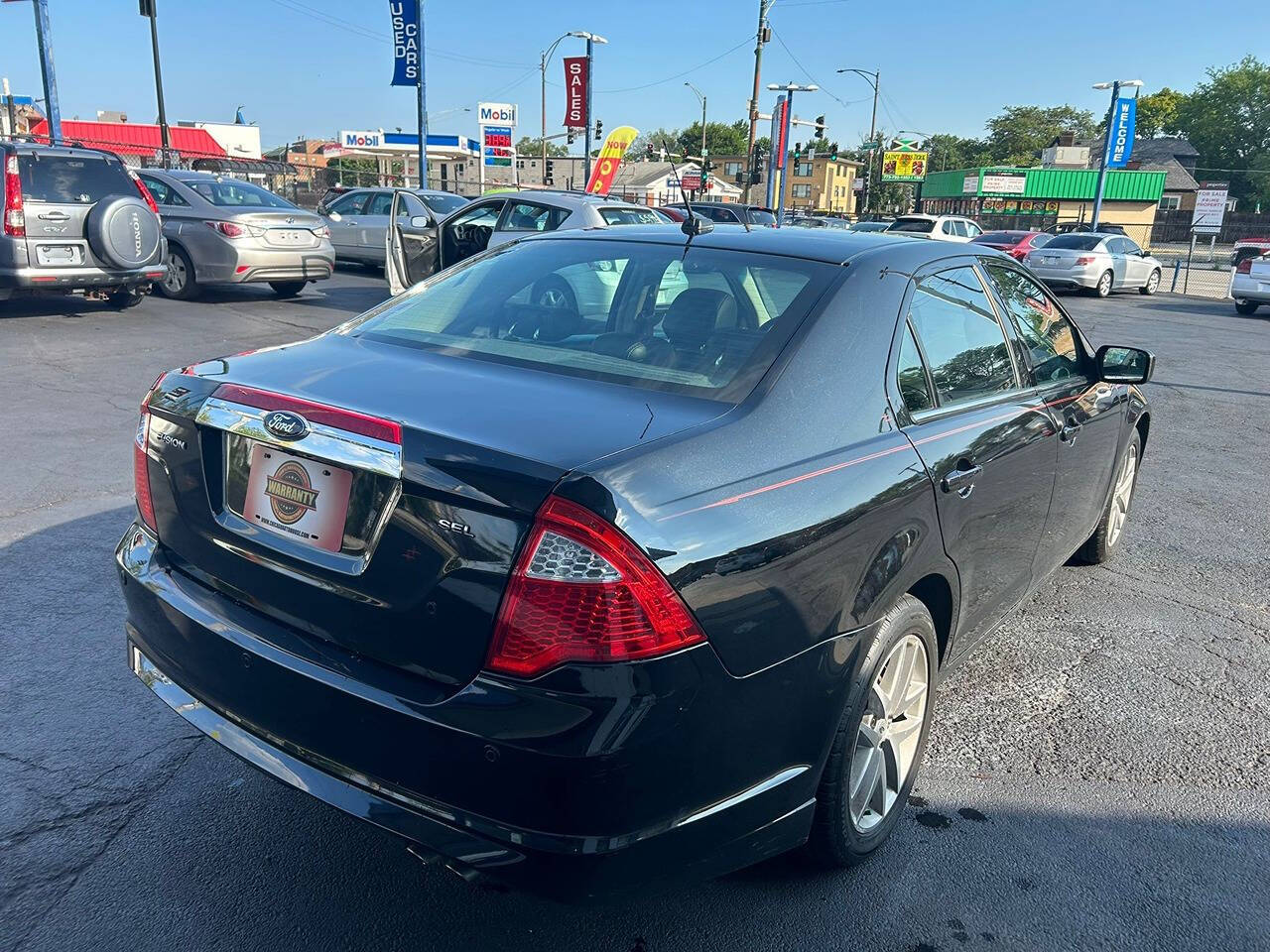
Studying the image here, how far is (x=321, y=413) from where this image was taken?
7.12 ft

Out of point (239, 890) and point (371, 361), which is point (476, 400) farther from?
point (239, 890)

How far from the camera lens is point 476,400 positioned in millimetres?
2297

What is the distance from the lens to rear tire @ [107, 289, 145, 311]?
39.3ft

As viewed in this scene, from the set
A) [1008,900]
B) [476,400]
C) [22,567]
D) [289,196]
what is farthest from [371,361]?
[289,196]

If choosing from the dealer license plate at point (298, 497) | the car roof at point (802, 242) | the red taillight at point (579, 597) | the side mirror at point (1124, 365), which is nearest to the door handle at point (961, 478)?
the car roof at point (802, 242)

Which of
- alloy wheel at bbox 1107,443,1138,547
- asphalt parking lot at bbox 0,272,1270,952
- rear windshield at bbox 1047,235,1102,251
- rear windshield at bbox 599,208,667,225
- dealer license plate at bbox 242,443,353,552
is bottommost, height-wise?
asphalt parking lot at bbox 0,272,1270,952

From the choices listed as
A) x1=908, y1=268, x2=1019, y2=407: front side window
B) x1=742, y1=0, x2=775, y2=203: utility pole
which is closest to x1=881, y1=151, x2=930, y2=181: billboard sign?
x1=742, y1=0, x2=775, y2=203: utility pole

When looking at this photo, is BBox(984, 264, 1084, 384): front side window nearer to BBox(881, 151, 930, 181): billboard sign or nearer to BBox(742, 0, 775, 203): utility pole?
BBox(742, 0, 775, 203): utility pole

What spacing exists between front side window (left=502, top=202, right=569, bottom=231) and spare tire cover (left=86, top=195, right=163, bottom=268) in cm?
410

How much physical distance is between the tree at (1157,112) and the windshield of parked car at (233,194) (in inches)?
4524

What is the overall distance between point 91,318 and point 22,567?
27.2 ft

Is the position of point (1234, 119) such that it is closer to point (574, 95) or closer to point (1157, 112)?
point (1157, 112)

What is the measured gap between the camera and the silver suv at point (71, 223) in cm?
1017

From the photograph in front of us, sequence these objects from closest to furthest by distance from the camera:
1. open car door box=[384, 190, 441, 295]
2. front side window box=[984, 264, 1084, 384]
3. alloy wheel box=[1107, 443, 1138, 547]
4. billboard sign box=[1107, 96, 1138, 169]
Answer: front side window box=[984, 264, 1084, 384]
alloy wheel box=[1107, 443, 1138, 547]
open car door box=[384, 190, 441, 295]
billboard sign box=[1107, 96, 1138, 169]
